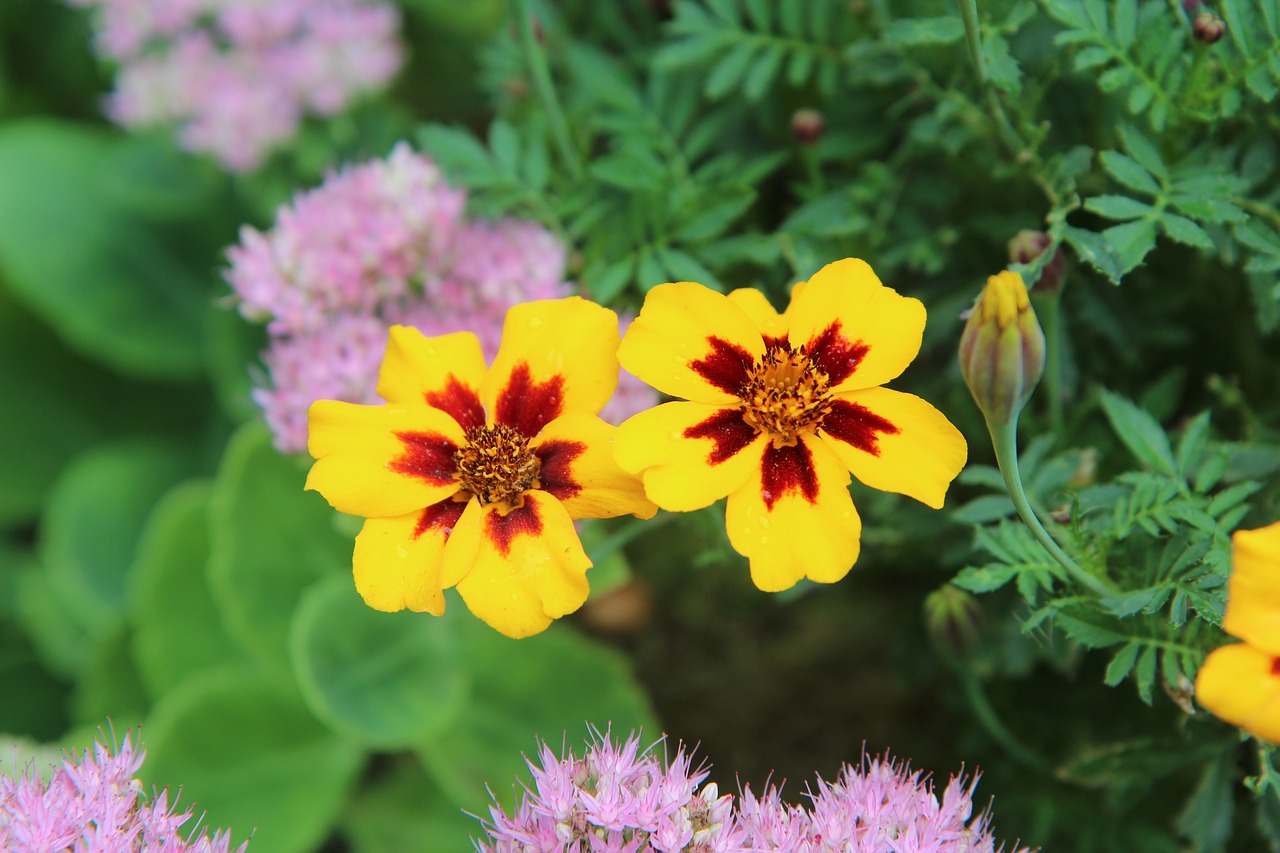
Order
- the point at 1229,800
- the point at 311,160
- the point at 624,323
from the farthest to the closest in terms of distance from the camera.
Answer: the point at 311,160
the point at 624,323
the point at 1229,800

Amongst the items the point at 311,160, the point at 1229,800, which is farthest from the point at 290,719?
the point at 1229,800

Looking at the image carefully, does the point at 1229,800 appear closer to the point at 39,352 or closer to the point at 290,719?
the point at 290,719

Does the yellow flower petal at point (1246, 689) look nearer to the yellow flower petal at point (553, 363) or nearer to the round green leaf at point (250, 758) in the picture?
the yellow flower petal at point (553, 363)

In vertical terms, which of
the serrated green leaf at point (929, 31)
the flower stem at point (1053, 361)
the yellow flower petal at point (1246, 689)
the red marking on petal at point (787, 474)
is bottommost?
the yellow flower petal at point (1246, 689)

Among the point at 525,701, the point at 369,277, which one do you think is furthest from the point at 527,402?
the point at 525,701

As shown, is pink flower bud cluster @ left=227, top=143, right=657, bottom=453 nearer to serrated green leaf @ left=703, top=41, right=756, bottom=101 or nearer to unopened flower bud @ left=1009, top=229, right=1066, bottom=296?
serrated green leaf @ left=703, top=41, right=756, bottom=101

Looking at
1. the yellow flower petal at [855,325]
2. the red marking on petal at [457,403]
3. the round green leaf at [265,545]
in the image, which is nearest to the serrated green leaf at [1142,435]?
the yellow flower petal at [855,325]

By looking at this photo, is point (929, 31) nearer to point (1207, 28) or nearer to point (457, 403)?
point (1207, 28)
